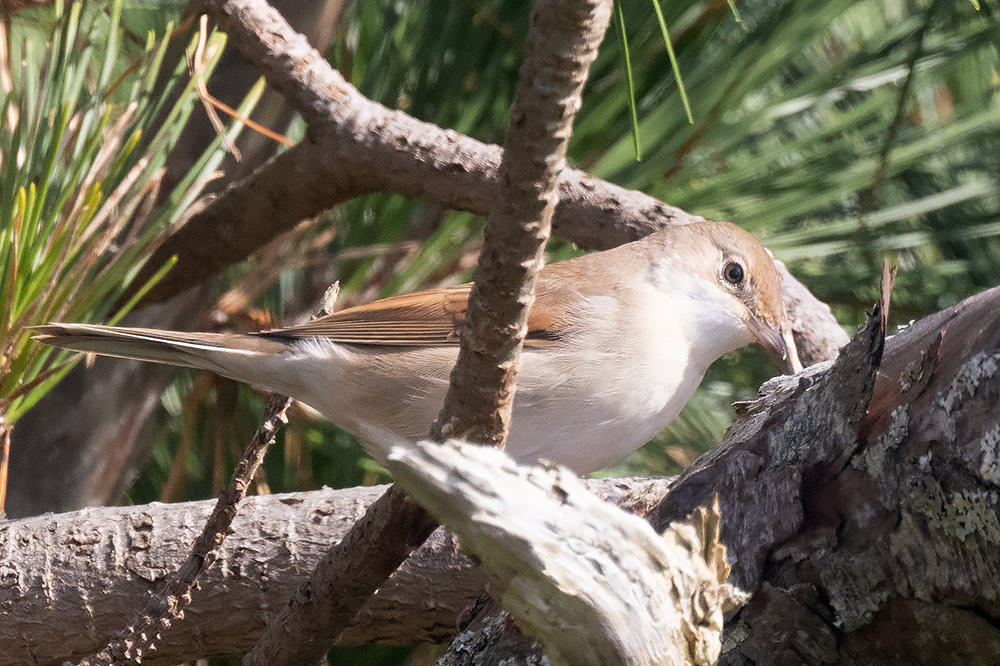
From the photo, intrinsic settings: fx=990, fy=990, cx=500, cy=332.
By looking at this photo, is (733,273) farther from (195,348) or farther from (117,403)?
(117,403)

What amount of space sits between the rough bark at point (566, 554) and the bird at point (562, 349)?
956 millimetres

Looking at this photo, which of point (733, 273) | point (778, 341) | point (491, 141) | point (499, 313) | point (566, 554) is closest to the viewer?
point (566, 554)

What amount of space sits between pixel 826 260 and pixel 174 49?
1862mm

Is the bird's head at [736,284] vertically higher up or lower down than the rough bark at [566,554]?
higher up

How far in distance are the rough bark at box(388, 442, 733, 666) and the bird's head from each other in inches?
49.9

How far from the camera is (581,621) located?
0.96 metres

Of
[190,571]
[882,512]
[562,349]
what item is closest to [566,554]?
[882,512]

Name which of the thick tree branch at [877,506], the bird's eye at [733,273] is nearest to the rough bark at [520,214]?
the thick tree branch at [877,506]

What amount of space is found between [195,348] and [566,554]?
129 cm

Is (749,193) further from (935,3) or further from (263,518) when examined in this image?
(263,518)

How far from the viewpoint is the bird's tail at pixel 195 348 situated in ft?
6.22

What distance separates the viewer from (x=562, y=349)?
6.73 ft

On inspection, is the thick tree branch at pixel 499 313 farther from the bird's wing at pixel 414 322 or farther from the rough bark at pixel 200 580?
the bird's wing at pixel 414 322

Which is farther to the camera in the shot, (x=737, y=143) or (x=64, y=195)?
(x=737, y=143)
